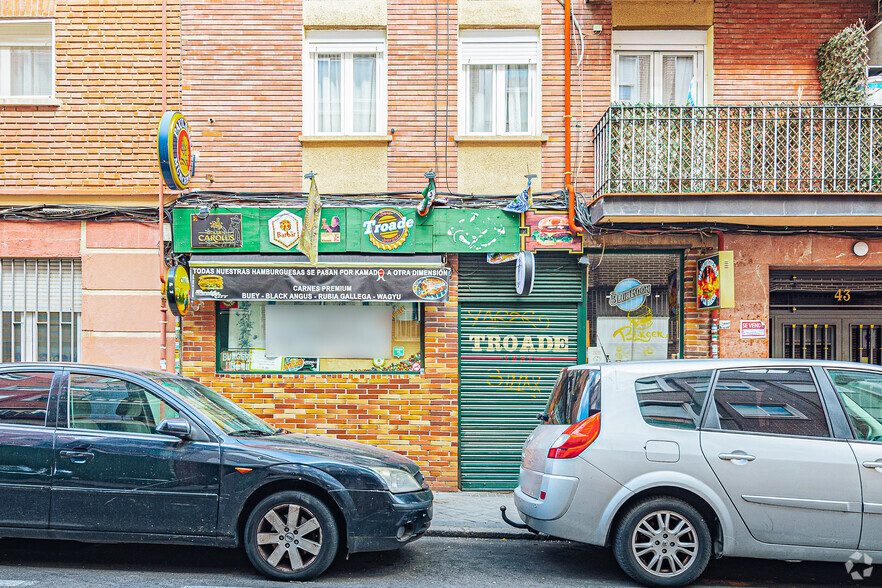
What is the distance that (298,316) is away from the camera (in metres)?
9.73

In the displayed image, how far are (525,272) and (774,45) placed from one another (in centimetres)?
457

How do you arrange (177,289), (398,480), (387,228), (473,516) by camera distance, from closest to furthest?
(398,480), (473,516), (177,289), (387,228)

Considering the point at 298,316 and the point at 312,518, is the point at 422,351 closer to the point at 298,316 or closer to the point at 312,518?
the point at 298,316

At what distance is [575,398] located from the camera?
5934 millimetres

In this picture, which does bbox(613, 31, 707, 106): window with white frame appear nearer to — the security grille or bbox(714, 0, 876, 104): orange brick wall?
bbox(714, 0, 876, 104): orange brick wall

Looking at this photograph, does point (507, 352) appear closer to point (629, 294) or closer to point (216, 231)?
point (629, 294)

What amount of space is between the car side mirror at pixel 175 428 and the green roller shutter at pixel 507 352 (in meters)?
4.66

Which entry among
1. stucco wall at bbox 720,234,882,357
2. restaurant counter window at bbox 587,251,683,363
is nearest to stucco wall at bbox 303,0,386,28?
restaurant counter window at bbox 587,251,683,363

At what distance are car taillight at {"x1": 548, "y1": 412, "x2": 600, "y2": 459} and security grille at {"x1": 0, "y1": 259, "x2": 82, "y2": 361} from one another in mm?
7122

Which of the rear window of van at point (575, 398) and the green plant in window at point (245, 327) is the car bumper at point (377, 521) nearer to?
the rear window of van at point (575, 398)

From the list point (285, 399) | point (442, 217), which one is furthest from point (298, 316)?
point (442, 217)

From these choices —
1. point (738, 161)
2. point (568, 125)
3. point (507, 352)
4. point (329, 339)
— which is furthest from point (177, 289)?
point (738, 161)

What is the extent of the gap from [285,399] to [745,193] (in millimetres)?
6243

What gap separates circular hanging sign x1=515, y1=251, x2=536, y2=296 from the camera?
9.07 meters
